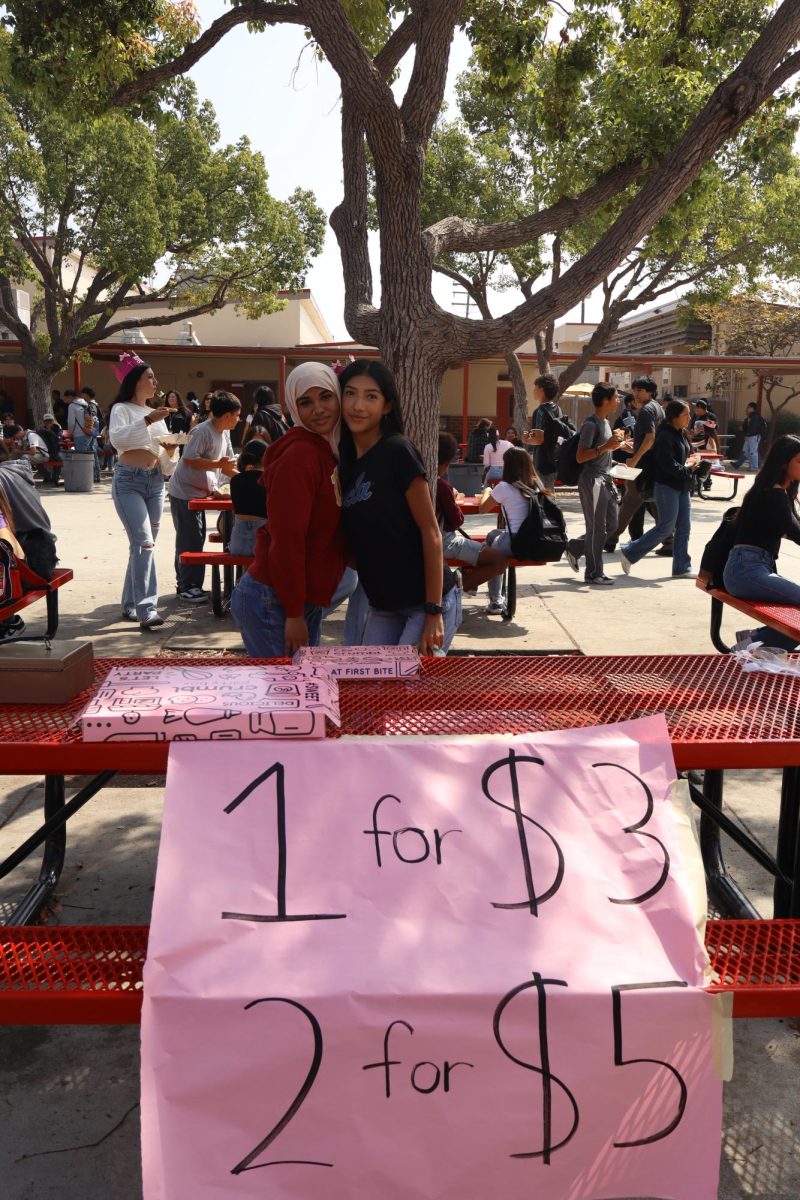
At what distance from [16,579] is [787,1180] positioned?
409 centimetres

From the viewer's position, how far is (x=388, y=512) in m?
3.29

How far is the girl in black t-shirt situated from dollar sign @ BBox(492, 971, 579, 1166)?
1788mm

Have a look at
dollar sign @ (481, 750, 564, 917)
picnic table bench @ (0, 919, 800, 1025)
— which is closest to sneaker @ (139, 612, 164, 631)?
picnic table bench @ (0, 919, 800, 1025)

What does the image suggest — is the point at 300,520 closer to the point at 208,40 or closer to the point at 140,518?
the point at 140,518

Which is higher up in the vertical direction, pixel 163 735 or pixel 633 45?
pixel 633 45

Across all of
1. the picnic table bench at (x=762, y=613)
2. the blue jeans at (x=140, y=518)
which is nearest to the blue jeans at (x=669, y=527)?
the picnic table bench at (x=762, y=613)

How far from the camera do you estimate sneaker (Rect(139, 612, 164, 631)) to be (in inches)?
275

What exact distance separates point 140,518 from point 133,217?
60.7 ft

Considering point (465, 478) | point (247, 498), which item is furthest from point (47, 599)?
point (465, 478)

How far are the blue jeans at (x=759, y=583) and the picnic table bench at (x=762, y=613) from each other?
4 centimetres

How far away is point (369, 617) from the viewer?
145 inches

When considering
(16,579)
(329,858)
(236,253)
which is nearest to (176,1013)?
(329,858)

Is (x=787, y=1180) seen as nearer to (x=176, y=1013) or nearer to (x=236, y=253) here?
(x=176, y=1013)

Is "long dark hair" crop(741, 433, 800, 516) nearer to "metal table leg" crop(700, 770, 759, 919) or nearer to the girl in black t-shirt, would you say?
"metal table leg" crop(700, 770, 759, 919)
